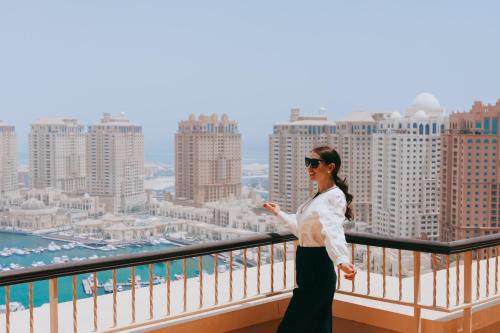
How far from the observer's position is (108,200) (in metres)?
51.4

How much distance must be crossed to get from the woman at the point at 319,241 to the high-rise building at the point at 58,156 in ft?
166

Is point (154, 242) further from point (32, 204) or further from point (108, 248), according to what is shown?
point (32, 204)

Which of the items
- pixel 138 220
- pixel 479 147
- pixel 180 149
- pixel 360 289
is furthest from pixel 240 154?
pixel 360 289

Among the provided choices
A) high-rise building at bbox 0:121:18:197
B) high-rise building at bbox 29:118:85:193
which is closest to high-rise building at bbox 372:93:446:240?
high-rise building at bbox 29:118:85:193

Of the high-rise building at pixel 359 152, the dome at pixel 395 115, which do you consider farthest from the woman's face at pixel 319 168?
the dome at pixel 395 115

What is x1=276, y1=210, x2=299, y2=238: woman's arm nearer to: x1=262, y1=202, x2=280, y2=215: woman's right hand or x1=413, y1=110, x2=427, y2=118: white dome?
x1=262, y1=202, x2=280, y2=215: woman's right hand

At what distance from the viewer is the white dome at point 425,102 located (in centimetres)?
4565

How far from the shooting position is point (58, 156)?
5256cm

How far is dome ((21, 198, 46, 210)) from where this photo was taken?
4658 centimetres

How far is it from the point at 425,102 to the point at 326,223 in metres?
46.8

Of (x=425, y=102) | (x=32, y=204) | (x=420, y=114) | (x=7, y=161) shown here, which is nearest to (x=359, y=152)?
(x=420, y=114)

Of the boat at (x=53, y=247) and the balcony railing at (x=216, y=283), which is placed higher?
the balcony railing at (x=216, y=283)

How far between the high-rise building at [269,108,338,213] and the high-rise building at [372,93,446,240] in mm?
4029

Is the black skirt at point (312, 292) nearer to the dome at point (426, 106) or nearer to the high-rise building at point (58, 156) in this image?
the dome at point (426, 106)
